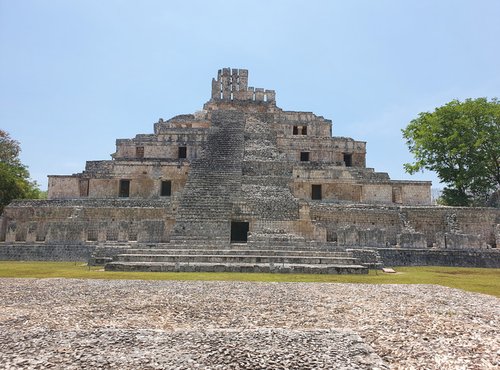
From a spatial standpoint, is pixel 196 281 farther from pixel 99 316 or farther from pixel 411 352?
pixel 411 352

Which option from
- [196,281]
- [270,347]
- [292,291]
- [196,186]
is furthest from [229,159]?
[270,347]

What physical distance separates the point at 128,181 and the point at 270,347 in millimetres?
22051

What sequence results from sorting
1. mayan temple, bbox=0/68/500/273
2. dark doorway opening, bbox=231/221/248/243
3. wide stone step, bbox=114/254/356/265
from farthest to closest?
dark doorway opening, bbox=231/221/248/243
mayan temple, bbox=0/68/500/273
wide stone step, bbox=114/254/356/265

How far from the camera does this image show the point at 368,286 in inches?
Answer: 436

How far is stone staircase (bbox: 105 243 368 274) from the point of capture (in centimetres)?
1445

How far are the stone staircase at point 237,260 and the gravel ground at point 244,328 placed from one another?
13.9ft

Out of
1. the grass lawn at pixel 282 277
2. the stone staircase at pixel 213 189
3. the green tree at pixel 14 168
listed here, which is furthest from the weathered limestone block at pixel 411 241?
the green tree at pixel 14 168

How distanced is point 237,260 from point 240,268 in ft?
2.79

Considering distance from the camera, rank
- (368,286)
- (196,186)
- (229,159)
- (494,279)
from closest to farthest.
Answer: (368,286)
(494,279)
(196,186)
(229,159)

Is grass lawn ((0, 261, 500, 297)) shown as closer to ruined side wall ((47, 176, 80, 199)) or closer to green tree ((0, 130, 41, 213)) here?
ruined side wall ((47, 176, 80, 199))

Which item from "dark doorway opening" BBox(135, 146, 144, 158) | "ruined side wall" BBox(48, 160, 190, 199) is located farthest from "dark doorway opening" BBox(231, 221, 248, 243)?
"dark doorway opening" BBox(135, 146, 144, 158)

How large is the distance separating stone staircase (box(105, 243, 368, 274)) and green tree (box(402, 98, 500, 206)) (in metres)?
17.3

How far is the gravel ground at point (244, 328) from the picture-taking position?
4.73 meters

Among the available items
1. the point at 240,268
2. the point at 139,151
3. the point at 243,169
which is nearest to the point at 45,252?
the point at 240,268
